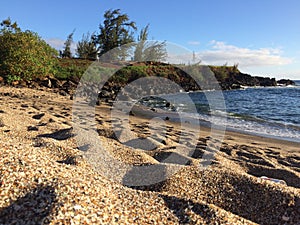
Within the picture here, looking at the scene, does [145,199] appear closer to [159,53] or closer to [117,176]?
[117,176]

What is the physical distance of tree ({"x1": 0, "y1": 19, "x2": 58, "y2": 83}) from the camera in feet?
40.5

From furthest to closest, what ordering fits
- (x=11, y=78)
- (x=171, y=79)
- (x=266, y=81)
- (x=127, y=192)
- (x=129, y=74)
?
(x=266, y=81) → (x=171, y=79) → (x=129, y=74) → (x=11, y=78) → (x=127, y=192)

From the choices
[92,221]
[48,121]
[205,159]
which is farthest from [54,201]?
[48,121]

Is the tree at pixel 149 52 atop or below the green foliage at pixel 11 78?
atop

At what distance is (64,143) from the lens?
14.3 feet

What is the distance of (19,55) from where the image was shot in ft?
40.7

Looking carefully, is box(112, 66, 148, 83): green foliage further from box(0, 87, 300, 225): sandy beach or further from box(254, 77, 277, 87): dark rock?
box(254, 77, 277, 87): dark rock

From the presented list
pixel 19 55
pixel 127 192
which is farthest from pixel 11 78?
pixel 127 192

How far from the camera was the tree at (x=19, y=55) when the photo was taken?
12352mm

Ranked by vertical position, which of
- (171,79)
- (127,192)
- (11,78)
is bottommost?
(127,192)

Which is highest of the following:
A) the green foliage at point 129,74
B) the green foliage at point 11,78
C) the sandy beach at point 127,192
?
the green foliage at point 129,74

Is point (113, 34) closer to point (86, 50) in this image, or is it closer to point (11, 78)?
point (86, 50)

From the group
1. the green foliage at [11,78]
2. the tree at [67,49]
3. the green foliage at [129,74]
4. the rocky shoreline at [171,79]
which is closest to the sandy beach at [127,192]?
the green foliage at [11,78]

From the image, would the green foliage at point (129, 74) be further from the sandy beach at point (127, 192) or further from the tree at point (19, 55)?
the sandy beach at point (127, 192)
